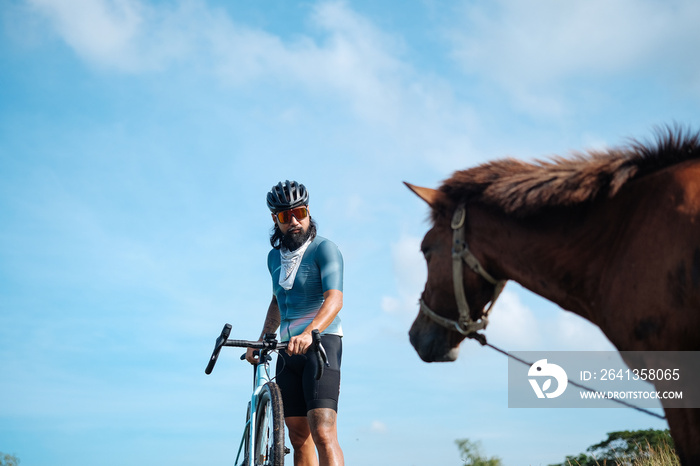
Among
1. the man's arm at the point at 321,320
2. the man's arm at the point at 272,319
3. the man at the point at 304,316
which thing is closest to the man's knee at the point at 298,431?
the man at the point at 304,316

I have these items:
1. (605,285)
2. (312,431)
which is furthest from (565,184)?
(312,431)

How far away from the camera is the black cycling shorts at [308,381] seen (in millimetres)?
4633

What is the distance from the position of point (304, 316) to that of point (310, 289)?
0.22 m

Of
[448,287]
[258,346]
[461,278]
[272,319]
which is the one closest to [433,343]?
[448,287]

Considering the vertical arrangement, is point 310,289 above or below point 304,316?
above

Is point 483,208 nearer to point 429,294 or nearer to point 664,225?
point 429,294

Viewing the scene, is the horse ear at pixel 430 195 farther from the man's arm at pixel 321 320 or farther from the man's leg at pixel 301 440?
the man's leg at pixel 301 440

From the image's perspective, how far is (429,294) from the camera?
4004 millimetres

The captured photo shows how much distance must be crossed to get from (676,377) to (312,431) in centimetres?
259

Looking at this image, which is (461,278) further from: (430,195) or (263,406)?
(263,406)

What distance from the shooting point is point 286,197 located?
5.32 meters

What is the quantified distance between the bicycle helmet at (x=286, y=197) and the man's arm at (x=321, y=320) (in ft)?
3.11

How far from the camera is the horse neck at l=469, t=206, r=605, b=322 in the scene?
3.36 meters

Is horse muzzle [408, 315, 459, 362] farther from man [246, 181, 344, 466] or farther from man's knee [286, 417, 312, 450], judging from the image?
man's knee [286, 417, 312, 450]
